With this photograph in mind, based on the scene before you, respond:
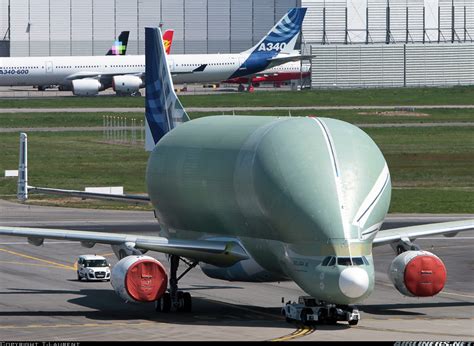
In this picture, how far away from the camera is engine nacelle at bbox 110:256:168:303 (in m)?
41.7

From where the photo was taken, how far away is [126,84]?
7717 inches

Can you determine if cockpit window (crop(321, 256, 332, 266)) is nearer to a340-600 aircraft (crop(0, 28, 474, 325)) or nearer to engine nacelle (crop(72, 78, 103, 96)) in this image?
a340-600 aircraft (crop(0, 28, 474, 325))

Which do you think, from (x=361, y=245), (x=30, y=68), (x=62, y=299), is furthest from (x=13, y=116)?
(x=361, y=245)

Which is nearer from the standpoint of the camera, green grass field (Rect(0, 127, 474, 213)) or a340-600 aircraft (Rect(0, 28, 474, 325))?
a340-600 aircraft (Rect(0, 28, 474, 325))

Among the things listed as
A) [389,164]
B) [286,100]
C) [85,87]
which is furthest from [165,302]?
[85,87]

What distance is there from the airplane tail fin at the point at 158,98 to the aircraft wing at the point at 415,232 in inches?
528

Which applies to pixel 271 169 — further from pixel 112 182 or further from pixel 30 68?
pixel 30 68

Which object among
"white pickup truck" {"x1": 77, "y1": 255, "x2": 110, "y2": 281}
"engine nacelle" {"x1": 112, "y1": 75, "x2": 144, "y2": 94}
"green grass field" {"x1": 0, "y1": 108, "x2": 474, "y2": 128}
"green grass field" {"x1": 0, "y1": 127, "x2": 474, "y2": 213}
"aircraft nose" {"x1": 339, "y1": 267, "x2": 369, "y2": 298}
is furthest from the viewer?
"engine nacelle" {"x1": 112, "y1": 75, "x2": 144, "y2": 94}

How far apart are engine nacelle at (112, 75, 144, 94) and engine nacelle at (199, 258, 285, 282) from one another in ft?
501

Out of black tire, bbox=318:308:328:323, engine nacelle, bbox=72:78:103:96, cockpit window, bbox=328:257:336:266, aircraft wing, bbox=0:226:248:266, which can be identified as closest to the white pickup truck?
aircraft wing, bbox=0:226:248:266

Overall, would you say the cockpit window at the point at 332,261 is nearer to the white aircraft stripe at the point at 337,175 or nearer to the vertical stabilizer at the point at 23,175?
the white aircraft stripe at the point at 337,175

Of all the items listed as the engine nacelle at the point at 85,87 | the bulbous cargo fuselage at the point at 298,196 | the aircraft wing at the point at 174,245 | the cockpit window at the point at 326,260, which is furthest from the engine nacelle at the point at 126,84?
the cockpit window at the point at 326,260

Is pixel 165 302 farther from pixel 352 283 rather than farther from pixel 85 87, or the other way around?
pixel 85 87

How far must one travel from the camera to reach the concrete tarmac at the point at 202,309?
38.6 m
